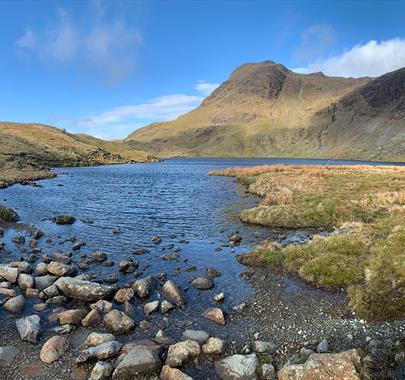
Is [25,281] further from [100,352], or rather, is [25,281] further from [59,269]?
[100,352]

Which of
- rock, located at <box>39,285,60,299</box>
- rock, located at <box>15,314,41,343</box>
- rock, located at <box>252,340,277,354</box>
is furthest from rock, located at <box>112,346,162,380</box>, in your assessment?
rock, located at <box>39,285,60,299</box>

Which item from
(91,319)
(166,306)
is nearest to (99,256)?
(91,319)

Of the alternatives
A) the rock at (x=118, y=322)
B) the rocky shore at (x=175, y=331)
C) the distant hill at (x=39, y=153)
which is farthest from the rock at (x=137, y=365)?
the distant hill at (x=39, y=153)

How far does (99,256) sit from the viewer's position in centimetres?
2469

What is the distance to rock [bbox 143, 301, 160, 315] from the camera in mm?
16516

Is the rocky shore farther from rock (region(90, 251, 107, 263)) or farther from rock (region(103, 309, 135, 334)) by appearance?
rock (region(90, 251, 107, 263))

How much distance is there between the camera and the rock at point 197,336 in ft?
45.3

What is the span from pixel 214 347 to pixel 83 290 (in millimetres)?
8435

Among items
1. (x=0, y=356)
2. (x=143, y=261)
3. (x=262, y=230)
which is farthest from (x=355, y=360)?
(x=262, y=230)

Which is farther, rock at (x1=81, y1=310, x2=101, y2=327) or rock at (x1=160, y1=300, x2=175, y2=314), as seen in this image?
rock at (x1=160, y1=300, x2=175, y2=314)

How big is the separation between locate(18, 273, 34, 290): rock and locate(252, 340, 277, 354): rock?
12967 millimetres

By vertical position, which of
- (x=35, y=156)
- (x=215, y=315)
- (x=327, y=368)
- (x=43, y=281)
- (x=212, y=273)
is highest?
(x=35, y=156)

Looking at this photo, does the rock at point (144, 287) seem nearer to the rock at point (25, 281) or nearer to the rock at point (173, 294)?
the rock at point (173, 294)

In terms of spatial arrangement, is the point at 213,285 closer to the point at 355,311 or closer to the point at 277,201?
the point at 355,311
